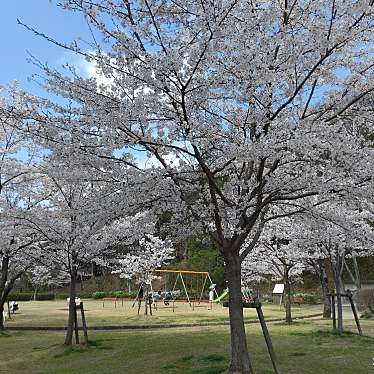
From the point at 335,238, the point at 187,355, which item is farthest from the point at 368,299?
the point at 187,355

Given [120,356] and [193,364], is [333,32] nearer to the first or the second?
[193,364]

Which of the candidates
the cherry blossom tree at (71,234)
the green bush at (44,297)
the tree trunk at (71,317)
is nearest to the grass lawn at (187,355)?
the tree trunk at (71,317)

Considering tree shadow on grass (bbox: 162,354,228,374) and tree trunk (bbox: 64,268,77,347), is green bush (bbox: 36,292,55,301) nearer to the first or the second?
tree trunk (bbox: 64,268,77,347)

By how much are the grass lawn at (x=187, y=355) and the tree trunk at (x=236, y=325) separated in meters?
0.51

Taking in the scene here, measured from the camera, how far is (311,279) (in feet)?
121

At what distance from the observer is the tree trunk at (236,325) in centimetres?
644

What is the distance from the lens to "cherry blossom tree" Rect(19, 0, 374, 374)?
5.58 metres

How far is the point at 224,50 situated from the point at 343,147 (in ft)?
6.49

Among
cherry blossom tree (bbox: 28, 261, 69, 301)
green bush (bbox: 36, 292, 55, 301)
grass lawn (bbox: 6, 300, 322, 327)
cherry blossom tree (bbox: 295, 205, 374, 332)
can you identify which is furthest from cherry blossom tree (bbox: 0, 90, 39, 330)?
green bush (bbox: 36, 292, 55, 301)

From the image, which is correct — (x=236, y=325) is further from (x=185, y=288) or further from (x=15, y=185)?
(x=185, y=288)

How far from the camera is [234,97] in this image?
6051 millimetres

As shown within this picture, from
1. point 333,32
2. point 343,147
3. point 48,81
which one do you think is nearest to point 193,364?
point 343,147

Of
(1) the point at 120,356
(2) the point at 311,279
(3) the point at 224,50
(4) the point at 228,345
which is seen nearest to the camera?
(3) the point at 224,50

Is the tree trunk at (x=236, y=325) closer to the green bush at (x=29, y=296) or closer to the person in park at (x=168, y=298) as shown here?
Result: the person in park at (x=168, y=298)
